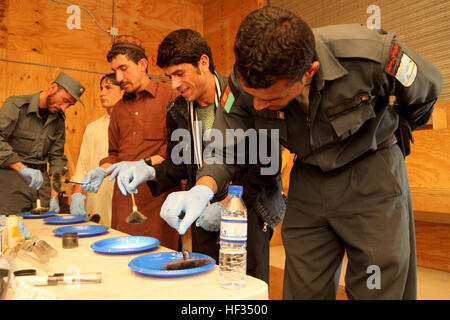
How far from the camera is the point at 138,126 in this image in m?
2.15

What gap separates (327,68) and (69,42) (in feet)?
11.8

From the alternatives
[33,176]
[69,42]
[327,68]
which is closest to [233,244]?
[327,68]

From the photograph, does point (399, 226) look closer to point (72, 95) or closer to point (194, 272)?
point (194, 272)

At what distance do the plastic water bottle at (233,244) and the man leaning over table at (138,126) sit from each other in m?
1.19

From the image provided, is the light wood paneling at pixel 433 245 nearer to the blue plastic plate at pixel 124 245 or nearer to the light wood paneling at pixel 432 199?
the light wood paneling at pixel 432 199

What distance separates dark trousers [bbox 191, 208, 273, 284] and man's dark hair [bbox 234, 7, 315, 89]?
0.78 m

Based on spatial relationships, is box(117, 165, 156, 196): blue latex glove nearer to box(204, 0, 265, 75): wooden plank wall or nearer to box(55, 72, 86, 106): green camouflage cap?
box(55, 72, 86, 106): green camouflage cap

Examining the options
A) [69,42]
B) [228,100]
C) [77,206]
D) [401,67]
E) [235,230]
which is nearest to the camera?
[235,230]

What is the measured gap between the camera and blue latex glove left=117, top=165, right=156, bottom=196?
1.36 m

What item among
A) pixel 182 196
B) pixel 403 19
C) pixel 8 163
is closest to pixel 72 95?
pixel 8 163

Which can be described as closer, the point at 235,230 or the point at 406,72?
the point at 235,230

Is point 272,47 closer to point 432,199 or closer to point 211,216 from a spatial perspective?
point 211,216

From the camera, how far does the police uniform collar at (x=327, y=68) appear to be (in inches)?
39.2

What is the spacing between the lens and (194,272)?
2.98ft
